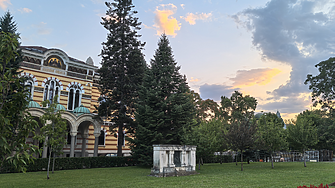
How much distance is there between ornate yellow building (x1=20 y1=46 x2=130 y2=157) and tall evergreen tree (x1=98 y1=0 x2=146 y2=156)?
2.80 metres

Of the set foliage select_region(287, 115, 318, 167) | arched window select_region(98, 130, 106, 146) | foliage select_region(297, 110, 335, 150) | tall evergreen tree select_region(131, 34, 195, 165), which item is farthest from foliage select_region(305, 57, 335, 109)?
arched window select_region(98, 130, 106, 146)

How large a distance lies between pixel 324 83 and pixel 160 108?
2752 centimetres

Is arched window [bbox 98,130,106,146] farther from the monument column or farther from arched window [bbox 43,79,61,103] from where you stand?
arched window [bbox 43,79,61,103]

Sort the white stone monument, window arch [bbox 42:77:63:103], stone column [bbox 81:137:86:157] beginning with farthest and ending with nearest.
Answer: stone column [bbox 81:137:86:157]
window arch [bbox 42:77:63:103]
the white stone monument

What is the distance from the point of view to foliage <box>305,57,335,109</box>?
3645cm

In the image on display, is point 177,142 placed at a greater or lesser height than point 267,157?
greater

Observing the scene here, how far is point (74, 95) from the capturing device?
105ft

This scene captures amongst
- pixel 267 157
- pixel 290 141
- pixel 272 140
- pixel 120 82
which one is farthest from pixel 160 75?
pixel 267 157

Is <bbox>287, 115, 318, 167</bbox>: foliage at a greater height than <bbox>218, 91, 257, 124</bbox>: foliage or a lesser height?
lesser

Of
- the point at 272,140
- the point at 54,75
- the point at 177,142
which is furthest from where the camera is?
the point at 54,75

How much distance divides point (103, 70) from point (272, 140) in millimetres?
20097

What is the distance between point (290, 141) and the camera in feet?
88.5

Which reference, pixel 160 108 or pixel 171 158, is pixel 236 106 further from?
pixel 171 158

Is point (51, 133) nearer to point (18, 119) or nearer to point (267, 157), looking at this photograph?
point (18, 119)
